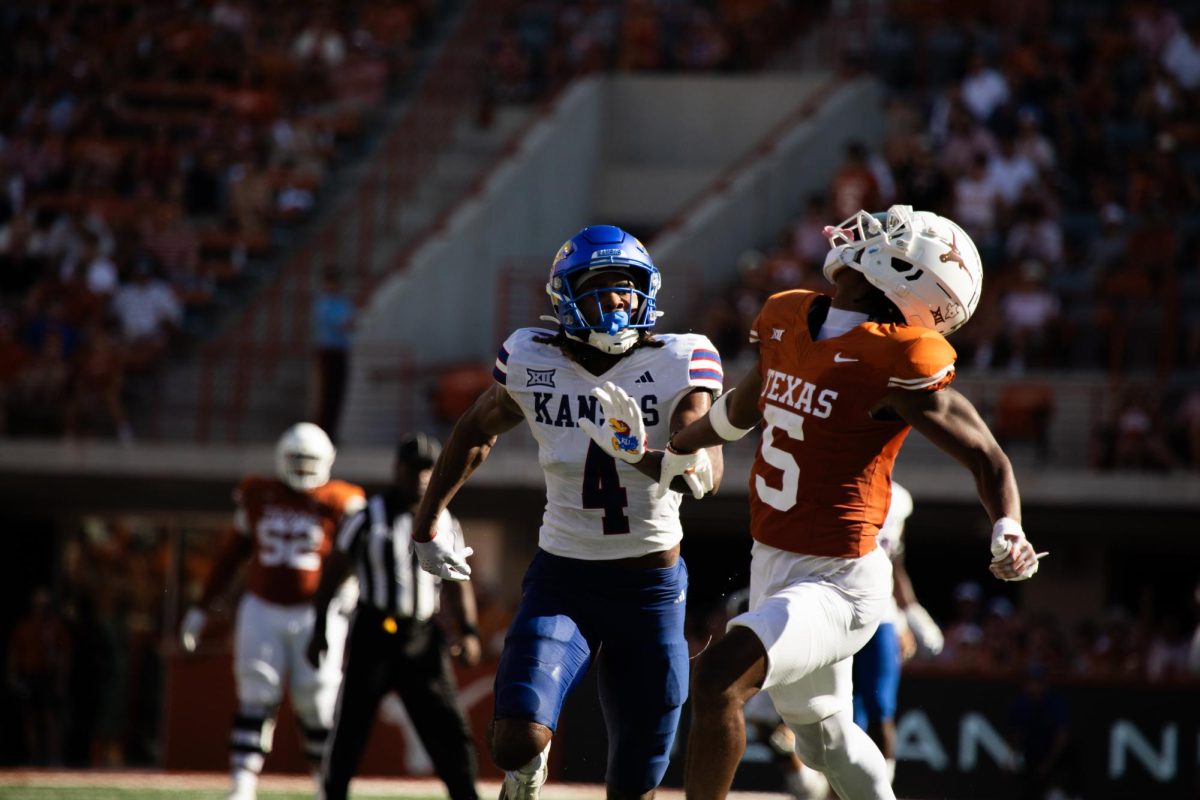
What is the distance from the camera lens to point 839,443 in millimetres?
5789

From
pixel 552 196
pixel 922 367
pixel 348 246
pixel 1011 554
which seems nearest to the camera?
pixel 1011 554

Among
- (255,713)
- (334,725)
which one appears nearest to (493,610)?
(255,713)

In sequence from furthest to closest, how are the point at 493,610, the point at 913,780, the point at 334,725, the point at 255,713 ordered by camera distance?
the point at 493,610 < the point at 913,780 < the point at 255,713 < the point at 334,725

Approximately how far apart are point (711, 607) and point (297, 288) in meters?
5.22

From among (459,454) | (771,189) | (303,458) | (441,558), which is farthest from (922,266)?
(771,189)

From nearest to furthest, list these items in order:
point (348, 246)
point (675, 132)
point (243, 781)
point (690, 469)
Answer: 1. point (690, 469)
2. point (243, 781)
3. point (348, 246)
4. point (675, 132)

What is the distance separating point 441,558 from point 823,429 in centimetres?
137

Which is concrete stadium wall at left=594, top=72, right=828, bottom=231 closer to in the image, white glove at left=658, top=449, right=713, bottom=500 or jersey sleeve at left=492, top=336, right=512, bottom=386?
jersey sleeve at left=492, top=336, right=512, bottom=386

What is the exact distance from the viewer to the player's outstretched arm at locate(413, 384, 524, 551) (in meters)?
6.34

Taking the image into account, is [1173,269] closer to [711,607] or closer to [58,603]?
[711,607]

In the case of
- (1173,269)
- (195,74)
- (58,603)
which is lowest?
(58,603)

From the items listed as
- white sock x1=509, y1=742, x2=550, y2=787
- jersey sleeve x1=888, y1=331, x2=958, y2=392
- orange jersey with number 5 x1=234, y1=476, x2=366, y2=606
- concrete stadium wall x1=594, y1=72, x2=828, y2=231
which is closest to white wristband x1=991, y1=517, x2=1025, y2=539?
jersey sleeve x1=888, y1=331, x2=958, y2=392

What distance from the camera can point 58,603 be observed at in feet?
62.7

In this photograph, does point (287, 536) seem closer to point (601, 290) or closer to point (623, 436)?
point (601, 290)
